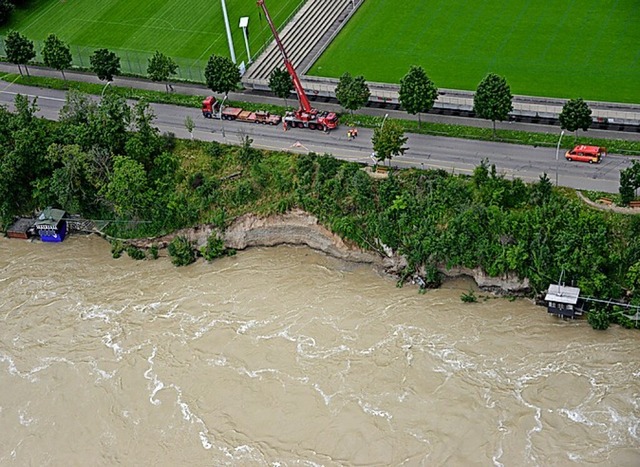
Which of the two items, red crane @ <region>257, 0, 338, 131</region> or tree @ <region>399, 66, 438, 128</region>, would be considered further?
red crane @ <region>257, 0, 338, 131</region>

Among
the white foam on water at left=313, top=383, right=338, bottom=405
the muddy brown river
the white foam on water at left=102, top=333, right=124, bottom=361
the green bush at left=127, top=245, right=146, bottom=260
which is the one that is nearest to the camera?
the muddy brown river

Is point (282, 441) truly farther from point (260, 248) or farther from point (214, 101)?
point (214, 101)

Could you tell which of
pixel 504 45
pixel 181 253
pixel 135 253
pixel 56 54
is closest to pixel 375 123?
pixel 504 45

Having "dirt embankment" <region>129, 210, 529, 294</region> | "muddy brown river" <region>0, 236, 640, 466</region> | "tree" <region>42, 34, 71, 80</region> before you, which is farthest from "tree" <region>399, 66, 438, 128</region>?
"tree" <region>42, 34, 71, 80</region>

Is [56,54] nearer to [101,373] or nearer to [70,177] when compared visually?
[70,177]

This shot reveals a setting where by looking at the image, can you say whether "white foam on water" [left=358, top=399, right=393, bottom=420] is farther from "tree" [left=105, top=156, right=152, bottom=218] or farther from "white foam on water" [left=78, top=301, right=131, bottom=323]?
"tree" [left=105, top=156, right=152, bottom=218]

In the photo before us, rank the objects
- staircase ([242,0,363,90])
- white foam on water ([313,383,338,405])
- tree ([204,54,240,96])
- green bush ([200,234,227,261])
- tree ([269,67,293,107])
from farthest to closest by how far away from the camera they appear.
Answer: staircase ([242,0,363,90]) → tree ([204,54,240,96]) → tree ([269,67,293,107]) → green bush ([200,234,227,261]) → white foam on water ([313,383,338,405])

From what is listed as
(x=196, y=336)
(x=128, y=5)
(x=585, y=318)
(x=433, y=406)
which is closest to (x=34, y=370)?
(x=196, y=336)
